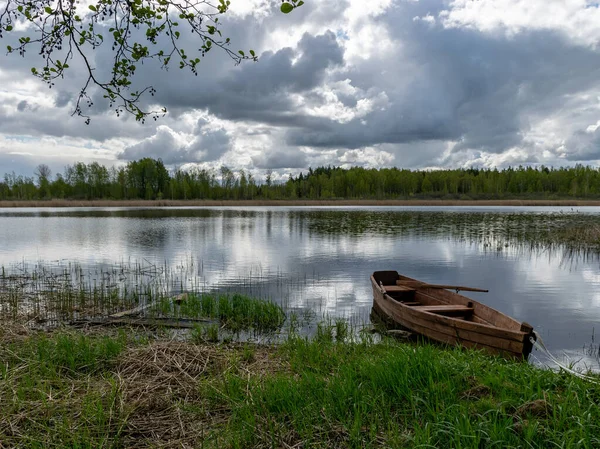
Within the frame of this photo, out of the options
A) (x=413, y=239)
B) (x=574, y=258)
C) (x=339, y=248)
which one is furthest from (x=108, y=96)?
(x=413, y=239)

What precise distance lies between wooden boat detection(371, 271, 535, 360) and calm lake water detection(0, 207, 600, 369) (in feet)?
4.17

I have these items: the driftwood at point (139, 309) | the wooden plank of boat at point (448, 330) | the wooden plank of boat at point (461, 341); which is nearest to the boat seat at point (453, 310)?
the wooden plank of boat at point (448, 330)

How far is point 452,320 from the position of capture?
927cm

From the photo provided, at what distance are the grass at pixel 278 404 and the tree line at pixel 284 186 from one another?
114240mm

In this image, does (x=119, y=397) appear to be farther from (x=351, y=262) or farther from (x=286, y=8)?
(x=351, y=262)

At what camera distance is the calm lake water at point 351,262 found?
13914mm

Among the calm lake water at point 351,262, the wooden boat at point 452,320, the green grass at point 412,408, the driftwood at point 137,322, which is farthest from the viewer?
the calm lake water at point 351,262

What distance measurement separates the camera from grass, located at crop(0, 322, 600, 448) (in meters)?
4.09

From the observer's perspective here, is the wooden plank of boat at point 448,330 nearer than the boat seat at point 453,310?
Yes

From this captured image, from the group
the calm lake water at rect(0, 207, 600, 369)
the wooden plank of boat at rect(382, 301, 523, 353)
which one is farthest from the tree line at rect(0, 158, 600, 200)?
the wooden plank of boat at rect(382, 301, 523, 353)

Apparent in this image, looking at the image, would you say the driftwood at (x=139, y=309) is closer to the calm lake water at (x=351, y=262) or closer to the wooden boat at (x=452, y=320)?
the calm lake water at (x=351, y=262)

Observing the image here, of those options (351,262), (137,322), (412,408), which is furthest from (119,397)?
(351,262)

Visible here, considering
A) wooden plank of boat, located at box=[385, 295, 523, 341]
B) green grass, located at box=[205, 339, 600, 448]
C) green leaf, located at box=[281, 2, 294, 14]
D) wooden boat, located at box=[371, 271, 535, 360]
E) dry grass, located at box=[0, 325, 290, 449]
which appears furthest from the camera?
wooden boat, located at box=[371, 271, 535, 360]

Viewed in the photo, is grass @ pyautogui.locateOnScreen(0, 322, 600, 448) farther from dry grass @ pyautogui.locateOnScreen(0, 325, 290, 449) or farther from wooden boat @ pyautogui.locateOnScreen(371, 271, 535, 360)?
wooden boat @ pyautogui.locateOnScreen(371, 271, 535, 360)
